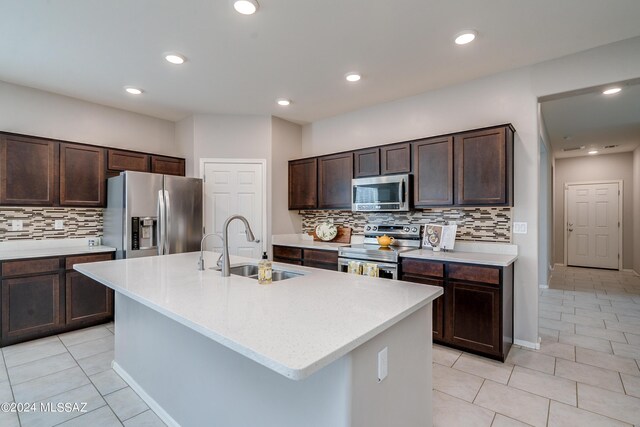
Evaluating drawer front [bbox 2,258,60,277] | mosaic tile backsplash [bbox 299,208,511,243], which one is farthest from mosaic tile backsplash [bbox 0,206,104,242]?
mosaic tile backsplash [bbox 299,208,511,243]

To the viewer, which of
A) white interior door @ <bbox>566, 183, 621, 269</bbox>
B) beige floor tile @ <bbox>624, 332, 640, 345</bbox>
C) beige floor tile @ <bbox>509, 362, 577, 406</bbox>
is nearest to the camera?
beige floor tile @ <bbox>509, 362, 577, 406</bbox>

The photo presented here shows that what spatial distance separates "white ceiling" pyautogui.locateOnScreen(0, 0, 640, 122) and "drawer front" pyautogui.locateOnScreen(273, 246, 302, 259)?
2026 millimetres

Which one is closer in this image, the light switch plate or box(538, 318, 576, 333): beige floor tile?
the light switch plate

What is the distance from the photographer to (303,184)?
15.1ft

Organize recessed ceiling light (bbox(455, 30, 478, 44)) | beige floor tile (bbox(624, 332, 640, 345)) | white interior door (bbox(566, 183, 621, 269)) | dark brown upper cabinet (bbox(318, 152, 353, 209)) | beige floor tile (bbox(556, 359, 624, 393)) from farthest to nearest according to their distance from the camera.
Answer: white interior door (bbox(566, 183, 621, 269)), dark brown upper cabinet (bbox(318, 152, 353, 209)), beige floor tile (bbox(624, 332, 640, 345)), recessed ceiling light (bbox(455, 30, 478, 44)), beige floor tile (bbox(556, 359, 624, 393))

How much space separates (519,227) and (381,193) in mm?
1450

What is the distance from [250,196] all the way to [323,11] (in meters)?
2.82

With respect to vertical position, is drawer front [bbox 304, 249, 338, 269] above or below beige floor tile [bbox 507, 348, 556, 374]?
above

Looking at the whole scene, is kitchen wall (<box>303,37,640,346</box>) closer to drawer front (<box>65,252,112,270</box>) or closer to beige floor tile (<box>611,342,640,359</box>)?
beige floor tile (<box>611,342,640,359</box>)

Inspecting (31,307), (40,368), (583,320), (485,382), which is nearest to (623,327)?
(583,320)

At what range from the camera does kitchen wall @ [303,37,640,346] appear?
274cm

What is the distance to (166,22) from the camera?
2.33 metres

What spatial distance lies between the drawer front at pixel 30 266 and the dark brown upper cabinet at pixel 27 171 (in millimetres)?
626

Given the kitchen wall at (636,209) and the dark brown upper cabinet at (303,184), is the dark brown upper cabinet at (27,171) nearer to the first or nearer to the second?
the dark brown upper cabinet at (303,184)
